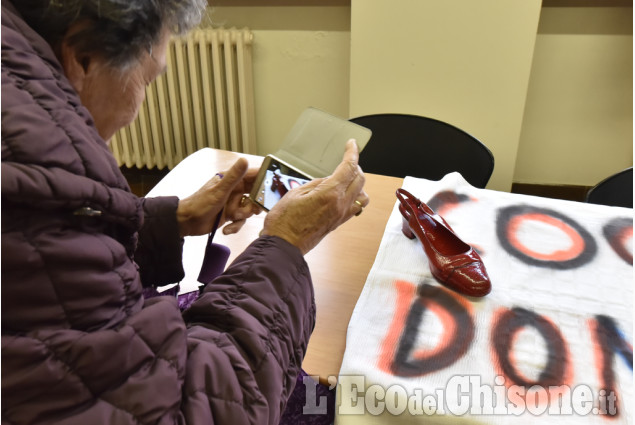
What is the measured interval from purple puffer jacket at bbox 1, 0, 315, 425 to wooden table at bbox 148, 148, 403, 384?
0.63 ft

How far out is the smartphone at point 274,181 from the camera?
978 millimetres

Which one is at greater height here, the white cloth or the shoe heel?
the shoe heel

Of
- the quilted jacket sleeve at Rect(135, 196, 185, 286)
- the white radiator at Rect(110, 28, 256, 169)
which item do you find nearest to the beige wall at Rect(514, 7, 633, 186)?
the white radiator at Rect(110, 28, 256, 169)

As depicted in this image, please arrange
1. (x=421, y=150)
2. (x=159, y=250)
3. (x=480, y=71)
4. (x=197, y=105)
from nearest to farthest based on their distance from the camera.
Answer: (x=159, y=250) → (x=421, y=150) → (x=480, y=71) → (x=197, y=105)

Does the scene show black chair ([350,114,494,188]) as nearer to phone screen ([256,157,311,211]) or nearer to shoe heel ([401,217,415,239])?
shoe heel ([401,217,415,239])

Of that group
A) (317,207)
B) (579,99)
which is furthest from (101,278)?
(579,99)

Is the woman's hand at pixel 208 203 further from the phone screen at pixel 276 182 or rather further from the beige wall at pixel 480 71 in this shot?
the beige wall at pixel 480 71

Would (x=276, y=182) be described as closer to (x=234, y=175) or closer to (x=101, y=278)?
(x=234, y=175)

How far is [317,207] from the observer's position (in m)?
0.85

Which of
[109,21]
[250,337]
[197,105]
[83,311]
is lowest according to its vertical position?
[197,105]

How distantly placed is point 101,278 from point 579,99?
7.76 ft

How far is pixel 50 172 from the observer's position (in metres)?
0.49

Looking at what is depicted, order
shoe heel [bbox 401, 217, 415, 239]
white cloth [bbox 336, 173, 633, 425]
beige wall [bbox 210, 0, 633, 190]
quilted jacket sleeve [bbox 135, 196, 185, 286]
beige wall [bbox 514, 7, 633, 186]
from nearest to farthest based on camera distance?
white cloth [bbox 336, 173, 633, 425]
quilted jacket sleeve [bbox 135, 196, 185, 286]
shoe heel [bbox 401, 217, 415, 239]
beige wall [bbox 210, 0, 633, 190]
beige wall [bbox 514, 7, 633, 186]

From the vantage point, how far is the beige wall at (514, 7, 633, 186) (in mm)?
2203
